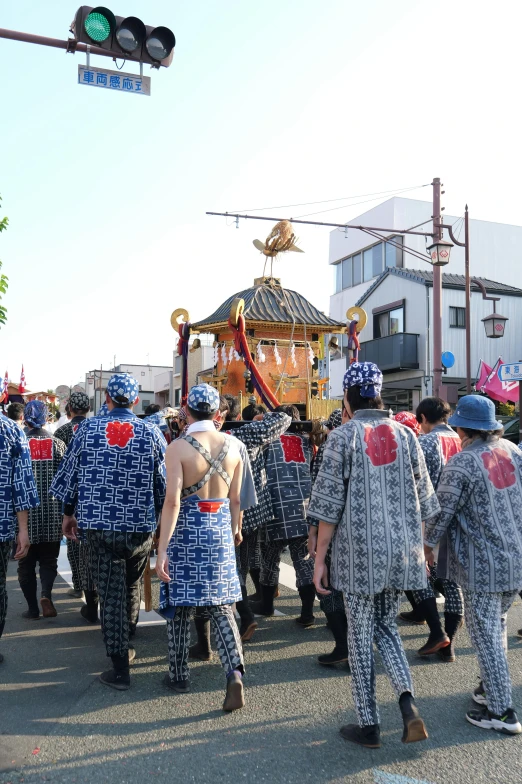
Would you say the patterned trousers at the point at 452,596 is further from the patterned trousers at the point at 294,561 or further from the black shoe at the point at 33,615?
the black shoe at the point at 33,615

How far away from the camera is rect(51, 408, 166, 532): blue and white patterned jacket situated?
4.09 meters

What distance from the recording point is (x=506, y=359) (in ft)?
81.7

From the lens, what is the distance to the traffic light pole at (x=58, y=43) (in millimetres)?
5664

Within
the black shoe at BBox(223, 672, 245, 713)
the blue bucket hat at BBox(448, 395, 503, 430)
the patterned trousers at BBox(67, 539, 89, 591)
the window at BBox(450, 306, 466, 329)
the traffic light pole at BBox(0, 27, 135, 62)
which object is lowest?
the black shoe at BBox(223, 672, 245, 713)

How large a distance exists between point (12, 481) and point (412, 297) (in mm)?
22142

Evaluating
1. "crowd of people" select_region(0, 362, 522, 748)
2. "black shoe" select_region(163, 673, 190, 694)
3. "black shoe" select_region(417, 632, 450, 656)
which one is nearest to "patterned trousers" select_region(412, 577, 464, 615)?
"crowd of people" select_region(0, 362, 522, 748)

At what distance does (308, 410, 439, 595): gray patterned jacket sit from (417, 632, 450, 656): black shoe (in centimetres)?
147

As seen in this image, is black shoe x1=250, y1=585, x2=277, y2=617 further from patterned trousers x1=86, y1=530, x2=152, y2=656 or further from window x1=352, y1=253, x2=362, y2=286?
window x1=352, y1=253, x2=362, y2=286

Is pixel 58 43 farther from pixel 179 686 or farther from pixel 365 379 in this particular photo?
pixel 179 686

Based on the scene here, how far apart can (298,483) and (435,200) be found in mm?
9749

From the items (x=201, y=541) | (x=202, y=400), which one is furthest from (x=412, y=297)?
(x=201, y=541)

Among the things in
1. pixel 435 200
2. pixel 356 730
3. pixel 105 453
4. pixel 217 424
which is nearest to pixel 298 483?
pixel 217 424

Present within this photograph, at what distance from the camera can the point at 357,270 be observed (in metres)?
30.4

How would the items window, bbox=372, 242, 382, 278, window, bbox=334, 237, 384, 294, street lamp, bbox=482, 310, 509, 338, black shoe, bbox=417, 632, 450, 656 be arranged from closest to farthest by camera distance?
1. black shoe, bbox=417, 632, 450, 656
2. street lamp, bbox=482, 310, 509, 338
3. window, bbox=334, 237, 384, 294
4. window, bbox=372, 242, 382, 278
